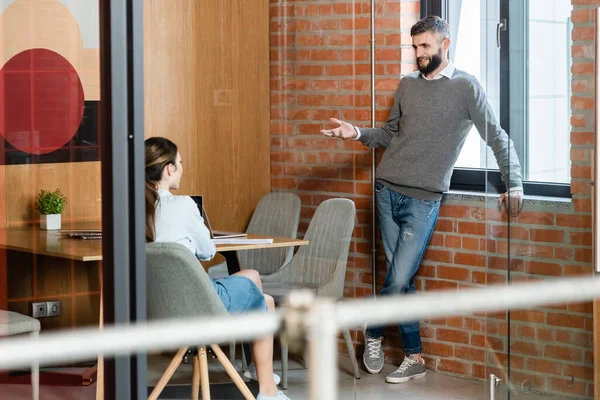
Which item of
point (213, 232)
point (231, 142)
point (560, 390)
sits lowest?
point (560, 390)

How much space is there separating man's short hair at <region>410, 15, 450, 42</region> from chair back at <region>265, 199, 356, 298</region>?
0.77m

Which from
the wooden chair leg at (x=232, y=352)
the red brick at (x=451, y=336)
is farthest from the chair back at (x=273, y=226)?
the red brick at (x=451, y=336)

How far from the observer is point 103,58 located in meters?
2.94

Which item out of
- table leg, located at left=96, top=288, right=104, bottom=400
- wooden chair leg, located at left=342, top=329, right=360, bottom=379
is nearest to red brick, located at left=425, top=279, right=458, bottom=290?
wooden chair leg, located at left=342, top=329, right=360, bottom=379

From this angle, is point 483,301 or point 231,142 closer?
point 483,301

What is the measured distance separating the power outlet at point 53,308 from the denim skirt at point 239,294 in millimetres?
541

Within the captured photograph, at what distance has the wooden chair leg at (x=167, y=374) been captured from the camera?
315 centimetres

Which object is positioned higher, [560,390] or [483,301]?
[483,301]

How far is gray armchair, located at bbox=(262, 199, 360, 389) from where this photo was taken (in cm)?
350

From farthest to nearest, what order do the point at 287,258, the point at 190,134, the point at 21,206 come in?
the point at 287,258
the point at 190,134
the point at 21,206

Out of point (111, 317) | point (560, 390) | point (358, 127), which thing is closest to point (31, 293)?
point (111, 317)

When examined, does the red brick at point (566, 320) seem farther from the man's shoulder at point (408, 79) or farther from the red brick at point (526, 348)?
the man's shoulder at point (408, 79)

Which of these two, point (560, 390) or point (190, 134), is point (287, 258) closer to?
point (190, 134)

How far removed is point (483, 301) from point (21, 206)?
1701 mm
